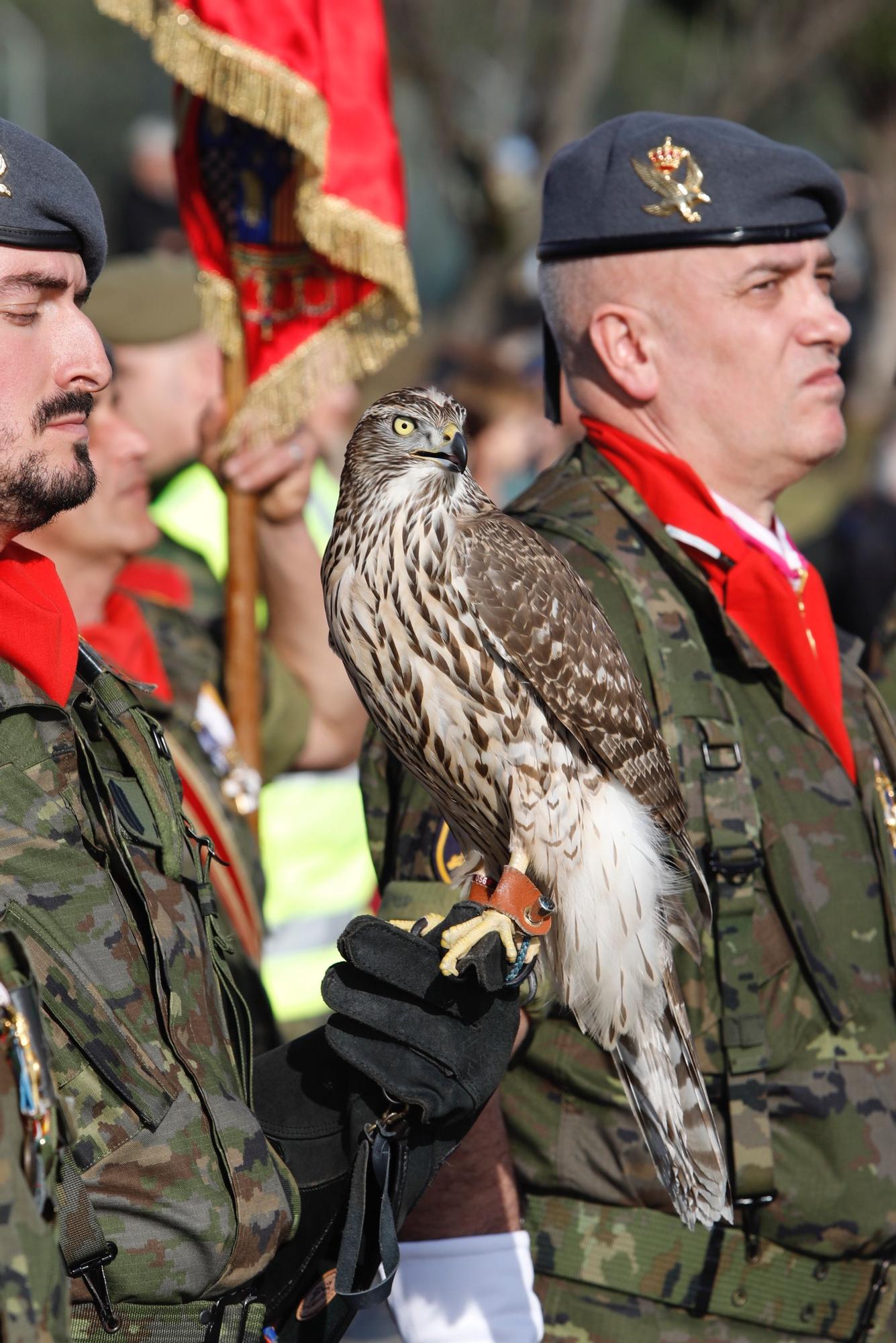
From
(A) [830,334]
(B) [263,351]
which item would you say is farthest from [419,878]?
(B) [263,351]

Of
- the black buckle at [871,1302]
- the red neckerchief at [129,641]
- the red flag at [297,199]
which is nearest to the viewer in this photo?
the black buckle at [871,1302]

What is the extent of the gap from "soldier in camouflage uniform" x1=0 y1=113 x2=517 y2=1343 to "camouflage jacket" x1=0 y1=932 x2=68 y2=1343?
0.37ft

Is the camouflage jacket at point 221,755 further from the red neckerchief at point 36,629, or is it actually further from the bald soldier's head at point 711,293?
the bald soldier's head at point 711,293

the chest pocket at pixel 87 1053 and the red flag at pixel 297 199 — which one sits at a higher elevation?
the red flag at pixel 297 199

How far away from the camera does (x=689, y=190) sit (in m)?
2.95

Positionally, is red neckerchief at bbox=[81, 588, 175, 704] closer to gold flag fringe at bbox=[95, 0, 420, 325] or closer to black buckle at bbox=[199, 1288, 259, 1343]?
gold flag fringe at bbox=[95, 0, 420, 325]

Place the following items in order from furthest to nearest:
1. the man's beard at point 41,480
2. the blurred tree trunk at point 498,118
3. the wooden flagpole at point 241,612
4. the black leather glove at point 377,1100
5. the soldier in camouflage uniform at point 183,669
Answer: the blurred tree trunk at point 498,118 < the wooden flagpole at point 241,612 < the soldier in camouflage uniform at point 183,669 < the black leather glove at point 377,1100 < the man's beard at point 41,480

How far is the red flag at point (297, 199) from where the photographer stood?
386 centimetres

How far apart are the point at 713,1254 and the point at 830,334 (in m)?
1.79

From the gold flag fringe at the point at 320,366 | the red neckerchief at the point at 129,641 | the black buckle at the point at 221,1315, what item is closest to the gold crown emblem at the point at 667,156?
the gold flag fringe at the point at 320,366

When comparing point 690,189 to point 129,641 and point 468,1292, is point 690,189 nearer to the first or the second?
point 129,641

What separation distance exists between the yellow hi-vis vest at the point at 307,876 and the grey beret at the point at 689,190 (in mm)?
1892

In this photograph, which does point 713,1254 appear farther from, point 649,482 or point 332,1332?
point 649,482

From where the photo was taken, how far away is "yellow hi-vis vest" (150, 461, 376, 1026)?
4703mm
